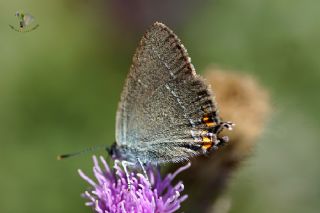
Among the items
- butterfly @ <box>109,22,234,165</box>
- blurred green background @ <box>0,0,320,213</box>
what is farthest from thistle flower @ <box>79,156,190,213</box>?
blurred green background @ <box>0,0,320,213</box>

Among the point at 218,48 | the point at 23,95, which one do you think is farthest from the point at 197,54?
the point at 23,95

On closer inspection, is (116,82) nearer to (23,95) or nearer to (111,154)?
(23,95)

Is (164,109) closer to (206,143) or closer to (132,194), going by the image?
(206,143)

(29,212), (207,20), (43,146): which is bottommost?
(29,212)

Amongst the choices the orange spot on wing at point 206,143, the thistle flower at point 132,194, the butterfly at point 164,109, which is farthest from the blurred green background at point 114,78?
the orange spot on wing at point 206,143

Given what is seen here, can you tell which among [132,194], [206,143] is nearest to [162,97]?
[206,143]

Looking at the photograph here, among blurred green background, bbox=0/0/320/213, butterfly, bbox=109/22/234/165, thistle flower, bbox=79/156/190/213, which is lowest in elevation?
thistle flower, bbox=79/156/190/213

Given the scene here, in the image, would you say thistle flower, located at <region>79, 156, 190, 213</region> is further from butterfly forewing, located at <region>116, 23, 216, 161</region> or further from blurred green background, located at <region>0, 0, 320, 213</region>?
blurred green background, located at <region>0, 0, 320, 213</region>
